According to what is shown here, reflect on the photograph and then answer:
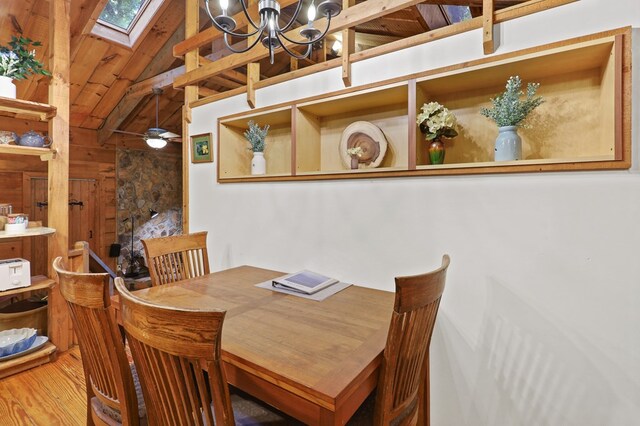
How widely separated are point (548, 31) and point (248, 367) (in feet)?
5.79

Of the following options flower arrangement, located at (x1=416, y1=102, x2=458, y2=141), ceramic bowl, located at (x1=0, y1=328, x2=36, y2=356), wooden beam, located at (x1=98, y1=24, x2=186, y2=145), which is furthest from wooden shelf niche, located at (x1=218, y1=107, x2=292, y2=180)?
wooden beam, located at (x1=98, y1=24, x2=186, y2=145)

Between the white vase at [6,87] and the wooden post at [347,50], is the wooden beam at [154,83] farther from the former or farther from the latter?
the wooden post at [347,50]

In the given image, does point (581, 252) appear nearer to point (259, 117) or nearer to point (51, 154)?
point (259, 117)

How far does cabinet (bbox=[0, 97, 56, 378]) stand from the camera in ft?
6.86

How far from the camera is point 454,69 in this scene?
153 centimetres

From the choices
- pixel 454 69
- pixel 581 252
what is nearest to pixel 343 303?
pixel 581 252

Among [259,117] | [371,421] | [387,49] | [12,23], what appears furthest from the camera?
[12,23]

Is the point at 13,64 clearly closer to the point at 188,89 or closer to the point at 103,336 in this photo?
the point at 188,89

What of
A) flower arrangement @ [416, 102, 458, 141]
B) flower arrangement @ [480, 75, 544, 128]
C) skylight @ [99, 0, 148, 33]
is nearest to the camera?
flower arrangement @ [480, 75, 544, 128]

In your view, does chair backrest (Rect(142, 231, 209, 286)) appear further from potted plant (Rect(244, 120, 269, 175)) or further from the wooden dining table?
potted plant (Rect(244, 120, 269, 175))

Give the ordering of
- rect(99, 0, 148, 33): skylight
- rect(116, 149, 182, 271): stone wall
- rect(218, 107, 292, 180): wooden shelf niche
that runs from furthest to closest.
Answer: rect(116, 149, 182, 271): stone wall, rect(99, 0, 148, 33): skylight, rect(218, 107, 292, 180): wooden shelf niche

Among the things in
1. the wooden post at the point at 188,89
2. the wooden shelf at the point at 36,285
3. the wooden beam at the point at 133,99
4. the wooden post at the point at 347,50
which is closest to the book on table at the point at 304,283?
the wooden post at the point at 347,50

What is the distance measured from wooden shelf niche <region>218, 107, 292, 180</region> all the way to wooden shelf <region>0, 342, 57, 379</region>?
176 centimetres

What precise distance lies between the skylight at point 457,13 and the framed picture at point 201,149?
6.91 feet
